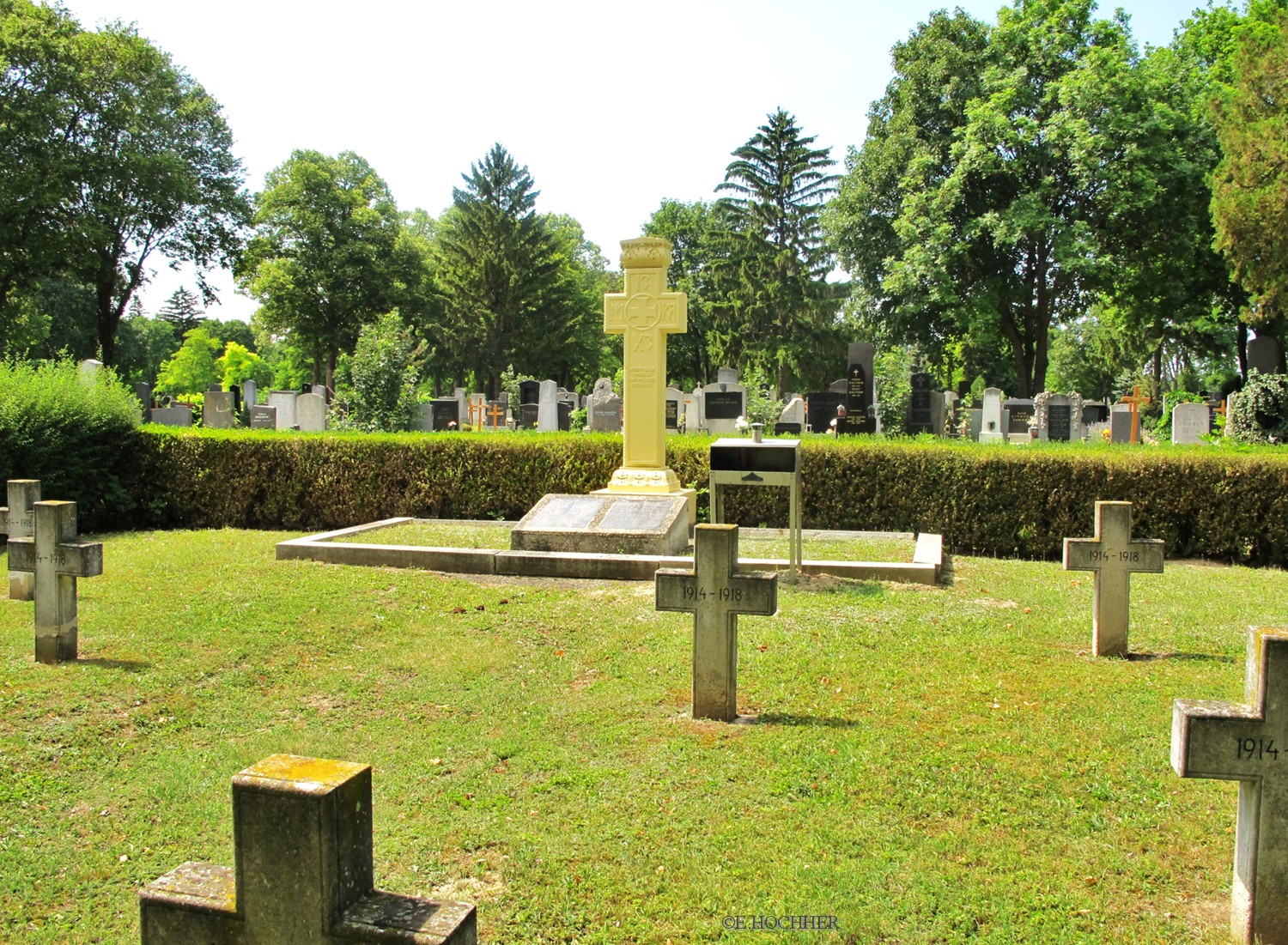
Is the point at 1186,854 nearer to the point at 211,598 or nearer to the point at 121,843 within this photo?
the point at 121,843

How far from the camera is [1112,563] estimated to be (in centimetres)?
641

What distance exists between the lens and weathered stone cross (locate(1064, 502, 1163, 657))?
21.0 feet

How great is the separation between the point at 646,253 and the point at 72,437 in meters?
8.95

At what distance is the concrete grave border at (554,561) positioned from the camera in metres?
9.09

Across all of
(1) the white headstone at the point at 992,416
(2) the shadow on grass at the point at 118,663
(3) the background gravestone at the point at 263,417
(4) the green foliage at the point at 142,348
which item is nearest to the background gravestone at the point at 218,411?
(3) the background gravestone at the point at 263,417

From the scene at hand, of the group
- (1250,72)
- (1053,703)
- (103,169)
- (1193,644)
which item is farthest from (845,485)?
(103,169)

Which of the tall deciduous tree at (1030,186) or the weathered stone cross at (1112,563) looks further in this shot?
the tall deciduous tree at (1030,186)

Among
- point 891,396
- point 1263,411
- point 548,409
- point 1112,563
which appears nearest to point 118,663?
point 1112,563

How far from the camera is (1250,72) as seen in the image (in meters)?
23.1

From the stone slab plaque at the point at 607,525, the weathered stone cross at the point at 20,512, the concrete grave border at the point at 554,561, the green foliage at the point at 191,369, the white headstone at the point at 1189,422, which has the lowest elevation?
the concrete grave border at the point at 554,561

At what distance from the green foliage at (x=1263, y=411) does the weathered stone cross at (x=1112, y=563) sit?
15089 mm

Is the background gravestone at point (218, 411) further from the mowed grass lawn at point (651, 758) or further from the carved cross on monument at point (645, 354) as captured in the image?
the mowed grass lawn at point (651, 758)

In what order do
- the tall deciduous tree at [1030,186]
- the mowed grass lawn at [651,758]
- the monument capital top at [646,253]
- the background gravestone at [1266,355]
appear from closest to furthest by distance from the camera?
the mowed grass lawn at [651,758], the monument capital top at [646,253], the background gravestone at [1266,355], the tall deciduous tree at [1030,186]

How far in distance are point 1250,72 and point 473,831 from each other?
91.1 ft
